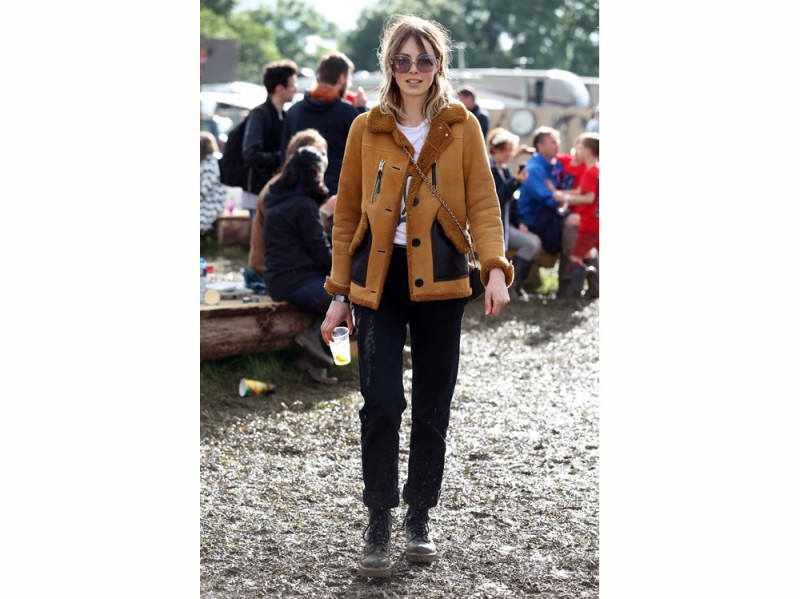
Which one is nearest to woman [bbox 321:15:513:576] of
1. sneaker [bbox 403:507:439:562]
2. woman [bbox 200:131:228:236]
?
sneaker [bbox 403:507:439:562]

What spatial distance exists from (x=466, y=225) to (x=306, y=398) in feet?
10.2

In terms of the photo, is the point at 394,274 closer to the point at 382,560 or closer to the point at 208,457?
the point at 382,560

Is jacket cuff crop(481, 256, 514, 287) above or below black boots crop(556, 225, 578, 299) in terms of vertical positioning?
above

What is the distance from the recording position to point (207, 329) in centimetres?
688

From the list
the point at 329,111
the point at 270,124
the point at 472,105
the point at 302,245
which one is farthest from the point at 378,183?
the point at 472,105

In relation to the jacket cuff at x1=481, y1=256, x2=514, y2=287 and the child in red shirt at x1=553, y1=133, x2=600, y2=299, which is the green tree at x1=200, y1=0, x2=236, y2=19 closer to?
the child in red shirt at x1=553, y1=133, x2=600, y2=299

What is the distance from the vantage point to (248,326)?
707cm

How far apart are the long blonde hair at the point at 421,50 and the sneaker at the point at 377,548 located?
4.31 feet

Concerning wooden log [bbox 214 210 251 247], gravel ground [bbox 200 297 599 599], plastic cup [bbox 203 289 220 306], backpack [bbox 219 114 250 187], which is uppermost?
backpack [bbox 219 114 250 187]

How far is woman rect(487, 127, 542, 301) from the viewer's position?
9.74 m

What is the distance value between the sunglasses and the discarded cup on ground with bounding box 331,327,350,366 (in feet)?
2.92

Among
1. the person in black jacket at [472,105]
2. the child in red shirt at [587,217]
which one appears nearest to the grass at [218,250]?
the person in black jacket at [472,105]

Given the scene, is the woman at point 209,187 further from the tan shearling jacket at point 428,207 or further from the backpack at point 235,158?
the tan shearling jacket at point 428,207

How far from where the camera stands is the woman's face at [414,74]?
12.2 feet
